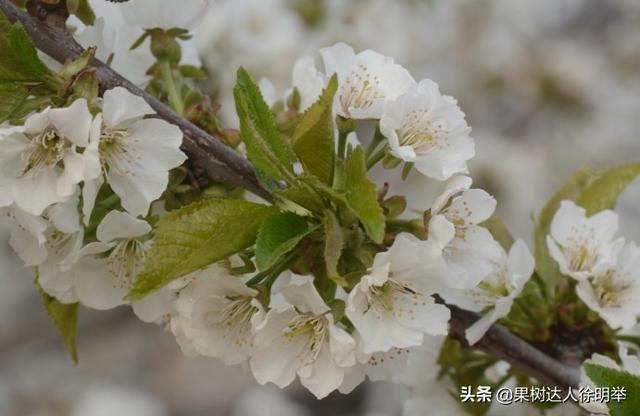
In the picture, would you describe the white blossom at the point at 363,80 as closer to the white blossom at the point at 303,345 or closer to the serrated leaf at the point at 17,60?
the white blossom at the point at 303,345

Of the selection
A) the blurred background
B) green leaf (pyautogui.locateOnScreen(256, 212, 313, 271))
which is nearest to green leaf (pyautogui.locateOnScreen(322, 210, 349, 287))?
green leaf (pyautogui.locateOnScreen(256, 212, 313, 271))

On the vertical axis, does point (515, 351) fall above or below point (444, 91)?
above

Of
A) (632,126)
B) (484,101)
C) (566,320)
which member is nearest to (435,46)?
(484,101)

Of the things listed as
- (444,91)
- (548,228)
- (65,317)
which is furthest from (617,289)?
(444,91)

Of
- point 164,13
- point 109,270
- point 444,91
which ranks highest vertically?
point 164,13

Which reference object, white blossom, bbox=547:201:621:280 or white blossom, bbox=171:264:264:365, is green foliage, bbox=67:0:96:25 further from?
white blossom, bbox=547:201:621:280

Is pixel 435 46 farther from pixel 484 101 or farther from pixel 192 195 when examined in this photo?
pixel 192 195

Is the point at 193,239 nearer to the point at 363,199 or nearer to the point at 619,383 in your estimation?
the point at 363,199
